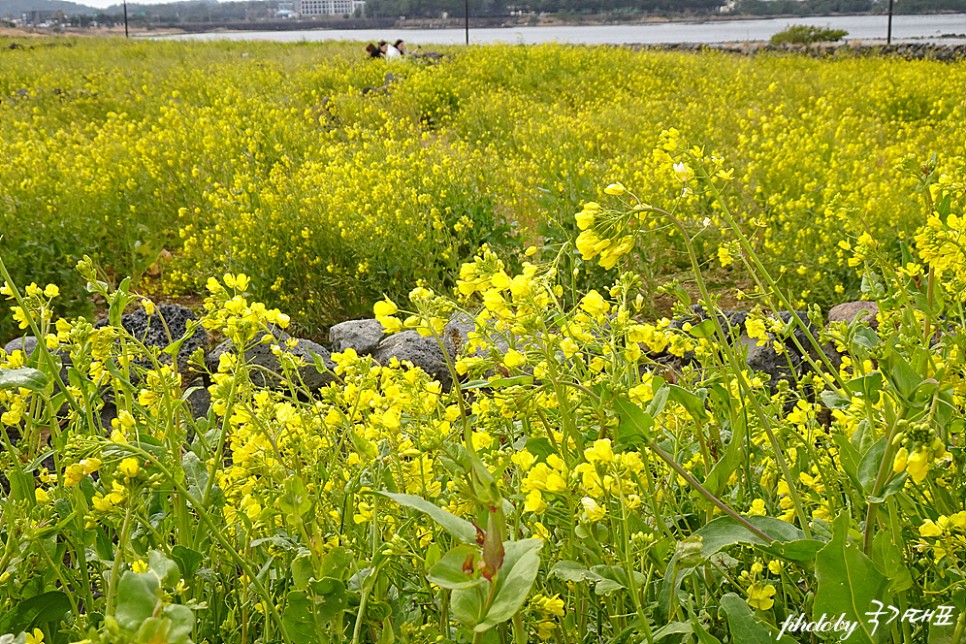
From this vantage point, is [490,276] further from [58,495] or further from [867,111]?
[867,111]

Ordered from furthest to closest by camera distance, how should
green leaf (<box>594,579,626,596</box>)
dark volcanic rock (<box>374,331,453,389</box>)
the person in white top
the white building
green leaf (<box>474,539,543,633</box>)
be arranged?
the white building, the person in white top, dark volcanic rock (<box>374,331,453,389</box>), green leaf (<box>594,579,626,596</box>), green leaf (<box>474,539,543,633</box>)

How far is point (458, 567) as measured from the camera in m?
0.87

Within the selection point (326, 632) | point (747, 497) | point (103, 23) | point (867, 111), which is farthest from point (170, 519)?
point (103, 23)

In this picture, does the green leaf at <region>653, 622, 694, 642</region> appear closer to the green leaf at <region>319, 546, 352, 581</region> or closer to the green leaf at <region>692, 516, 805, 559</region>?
the green leaf at <region>692, 516, 805, 559</region>

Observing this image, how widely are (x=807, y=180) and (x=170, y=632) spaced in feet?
15.5

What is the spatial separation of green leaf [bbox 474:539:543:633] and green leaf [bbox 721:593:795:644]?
30 cm

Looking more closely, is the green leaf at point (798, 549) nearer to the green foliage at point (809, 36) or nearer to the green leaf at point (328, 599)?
the green leaf at point (328, 599)

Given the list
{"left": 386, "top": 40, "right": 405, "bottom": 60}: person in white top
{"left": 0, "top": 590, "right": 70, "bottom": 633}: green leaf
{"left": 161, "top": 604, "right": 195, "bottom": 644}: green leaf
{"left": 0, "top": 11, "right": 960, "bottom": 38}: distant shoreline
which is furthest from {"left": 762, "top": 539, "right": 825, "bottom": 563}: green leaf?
{"left": 0, "top": 11, "right": 960, "bottom": 38}: distant shoreline

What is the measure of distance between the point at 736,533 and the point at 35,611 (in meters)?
1.07

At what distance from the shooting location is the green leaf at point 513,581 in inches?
32.4

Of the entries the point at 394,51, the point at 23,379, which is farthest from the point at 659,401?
the point at 394,51

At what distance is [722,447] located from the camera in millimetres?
1500

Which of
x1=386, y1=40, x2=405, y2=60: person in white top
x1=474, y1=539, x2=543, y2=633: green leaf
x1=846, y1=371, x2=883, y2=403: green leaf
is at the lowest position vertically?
x1=474, y1=539, x2=543, y2=633: green leaf

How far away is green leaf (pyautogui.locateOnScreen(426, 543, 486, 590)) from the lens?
2.81 ft
